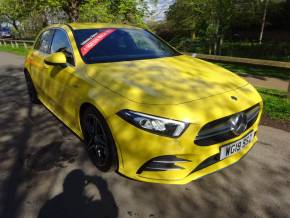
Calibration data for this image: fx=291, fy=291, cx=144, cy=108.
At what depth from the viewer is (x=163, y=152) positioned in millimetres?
2668

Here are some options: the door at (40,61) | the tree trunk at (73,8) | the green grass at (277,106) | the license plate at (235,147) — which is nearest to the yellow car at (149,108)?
the license plate at (235,147)

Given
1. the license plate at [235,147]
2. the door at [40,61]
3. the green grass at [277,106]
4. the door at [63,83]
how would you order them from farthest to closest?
the green grass at [277,106] < the door at [40,61] < the door at [63,83] < the license plate at [235,147]

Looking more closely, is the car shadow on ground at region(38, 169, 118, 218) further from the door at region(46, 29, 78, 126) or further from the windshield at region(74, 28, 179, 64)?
the windshield at region(74, 28, 179, 64)

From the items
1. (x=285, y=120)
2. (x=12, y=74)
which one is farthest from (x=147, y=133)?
(x=12, y=74)

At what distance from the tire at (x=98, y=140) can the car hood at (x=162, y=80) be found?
0.40 metres

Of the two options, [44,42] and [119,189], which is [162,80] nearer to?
[119,189]

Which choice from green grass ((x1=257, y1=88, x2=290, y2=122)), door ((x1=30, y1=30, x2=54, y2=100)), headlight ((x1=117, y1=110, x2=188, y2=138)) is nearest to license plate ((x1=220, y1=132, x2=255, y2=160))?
headlight ((x1=117, y1=110, x2=188, y2=138))

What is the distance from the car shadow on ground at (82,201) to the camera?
8.94 feet

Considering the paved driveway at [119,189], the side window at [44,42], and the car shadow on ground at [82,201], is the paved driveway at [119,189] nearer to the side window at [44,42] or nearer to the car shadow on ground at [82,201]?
the car shadow on ground at [82,201]

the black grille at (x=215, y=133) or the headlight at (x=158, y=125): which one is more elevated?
the headlight at (x=158, y=125)

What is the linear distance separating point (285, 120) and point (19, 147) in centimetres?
440

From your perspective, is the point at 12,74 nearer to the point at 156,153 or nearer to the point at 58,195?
the point at 58,195

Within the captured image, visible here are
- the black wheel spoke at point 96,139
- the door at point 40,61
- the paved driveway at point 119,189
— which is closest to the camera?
the paved driveway at point 119,189

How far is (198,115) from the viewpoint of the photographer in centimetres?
267
